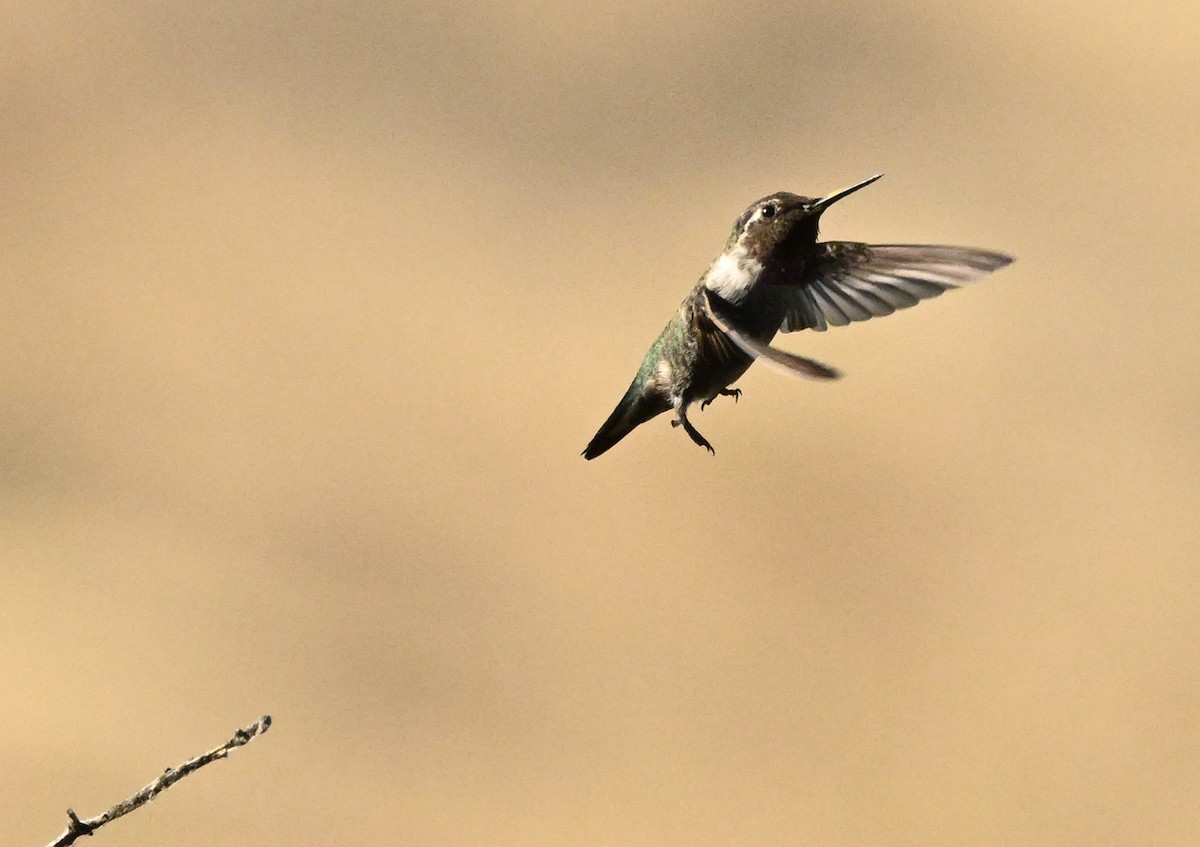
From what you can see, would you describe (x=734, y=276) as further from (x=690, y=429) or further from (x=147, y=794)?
(x=147, y=794)

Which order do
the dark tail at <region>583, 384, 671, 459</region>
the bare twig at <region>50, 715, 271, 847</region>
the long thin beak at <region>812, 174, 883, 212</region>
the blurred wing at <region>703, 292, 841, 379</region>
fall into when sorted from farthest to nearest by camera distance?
the dark tail at <region>583, 384, 671, 459</region> → the long thin beak at <region>812, 174, 883, 212</region> → the blurred wing at <region>703, 292, 841, 379</region> → the bare twig at <region>50, 715, 271, 847</region>

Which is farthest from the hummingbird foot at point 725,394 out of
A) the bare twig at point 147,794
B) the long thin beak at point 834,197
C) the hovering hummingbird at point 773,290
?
the bare twig at point 147,794

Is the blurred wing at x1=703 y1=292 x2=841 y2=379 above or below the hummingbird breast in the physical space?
below

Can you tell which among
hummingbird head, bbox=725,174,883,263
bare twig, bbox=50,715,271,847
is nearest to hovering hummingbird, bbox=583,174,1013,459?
hummingbird head, bbox=725,174,883,263

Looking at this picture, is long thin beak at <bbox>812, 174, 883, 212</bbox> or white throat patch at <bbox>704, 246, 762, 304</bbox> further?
white throat patch at <bbox>704, 246, 762, 304</bbox>

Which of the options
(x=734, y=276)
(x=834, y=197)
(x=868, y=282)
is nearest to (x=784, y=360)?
(x=834, y=197)

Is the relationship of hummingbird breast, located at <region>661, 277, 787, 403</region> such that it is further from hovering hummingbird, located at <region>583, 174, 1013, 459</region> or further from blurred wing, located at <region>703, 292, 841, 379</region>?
blurred wing, located at <region>703, 292, 841, 379</region>

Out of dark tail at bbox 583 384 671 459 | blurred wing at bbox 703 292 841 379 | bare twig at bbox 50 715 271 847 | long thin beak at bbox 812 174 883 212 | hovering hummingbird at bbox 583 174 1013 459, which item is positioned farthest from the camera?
dark tail at bbox 583 384 671 459

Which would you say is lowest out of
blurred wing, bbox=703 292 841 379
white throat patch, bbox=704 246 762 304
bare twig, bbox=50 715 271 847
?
bare twig, bbox=50 715 271 847
